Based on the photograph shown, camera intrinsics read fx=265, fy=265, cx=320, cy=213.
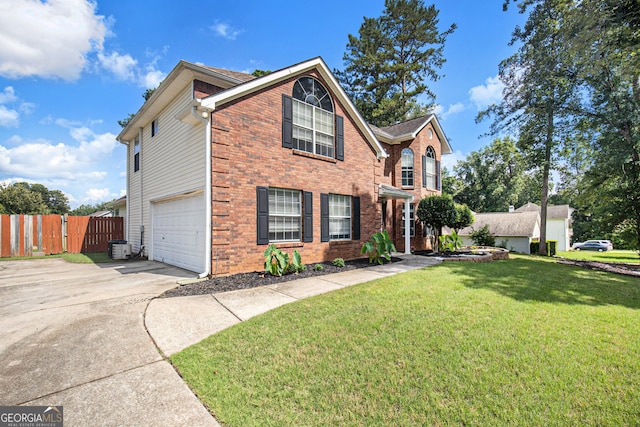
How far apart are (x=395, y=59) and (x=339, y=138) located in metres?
18.3

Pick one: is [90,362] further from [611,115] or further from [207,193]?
[611,115]

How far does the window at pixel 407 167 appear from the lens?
14664 millimetres

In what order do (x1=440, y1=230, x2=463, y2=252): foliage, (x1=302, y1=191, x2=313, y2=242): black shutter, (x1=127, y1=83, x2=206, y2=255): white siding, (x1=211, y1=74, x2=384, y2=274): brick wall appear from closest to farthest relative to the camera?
(x1=211, y1=74, x2=384, y2=274): brick wall
(x1=127, y1=83, x2=206, y2=255): white siding
(x1=302, y1=191, x2=313, y2=242): black shutter
(x1=440, y1=230, x2=463, y2=252): foliage

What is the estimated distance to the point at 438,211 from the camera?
12.6 meters

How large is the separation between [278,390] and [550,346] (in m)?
3.33

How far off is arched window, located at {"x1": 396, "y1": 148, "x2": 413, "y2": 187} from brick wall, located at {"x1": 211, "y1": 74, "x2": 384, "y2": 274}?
19.4 feet

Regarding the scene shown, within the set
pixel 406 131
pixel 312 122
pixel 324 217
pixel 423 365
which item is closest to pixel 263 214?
pixel 324 217

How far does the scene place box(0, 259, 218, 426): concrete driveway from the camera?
231cm

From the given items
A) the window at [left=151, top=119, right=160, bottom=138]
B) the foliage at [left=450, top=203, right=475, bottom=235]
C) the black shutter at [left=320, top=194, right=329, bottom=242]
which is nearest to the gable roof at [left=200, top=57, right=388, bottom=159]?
the black shutter at [left=320, top=194, right=329, bottom=242]

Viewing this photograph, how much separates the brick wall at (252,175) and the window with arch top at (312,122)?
26 cm

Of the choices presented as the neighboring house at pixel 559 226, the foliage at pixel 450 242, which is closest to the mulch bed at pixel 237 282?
the foliage at pixel 450 242

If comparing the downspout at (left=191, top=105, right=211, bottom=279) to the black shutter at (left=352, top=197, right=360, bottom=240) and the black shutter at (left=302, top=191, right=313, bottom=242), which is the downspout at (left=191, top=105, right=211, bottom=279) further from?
the black shutter at (left=352, top=197, right=360, bottom=240)

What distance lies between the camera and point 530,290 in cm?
590

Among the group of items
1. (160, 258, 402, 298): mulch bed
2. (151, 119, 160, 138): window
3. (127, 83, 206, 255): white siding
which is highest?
(151, 119, 160, 138): window
